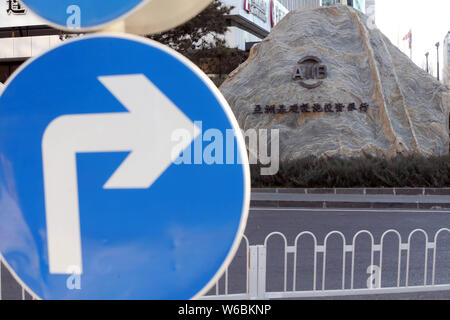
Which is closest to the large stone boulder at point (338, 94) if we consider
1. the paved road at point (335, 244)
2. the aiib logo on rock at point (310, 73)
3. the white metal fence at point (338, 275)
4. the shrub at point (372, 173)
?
the aiib logo on rock at point (310, 73)

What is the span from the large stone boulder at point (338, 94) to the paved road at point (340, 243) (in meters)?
3.88

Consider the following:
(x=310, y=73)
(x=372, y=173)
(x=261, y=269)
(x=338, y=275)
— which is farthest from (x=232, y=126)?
(x=310, y=73)

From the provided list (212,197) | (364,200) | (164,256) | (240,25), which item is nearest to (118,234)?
(164,256)

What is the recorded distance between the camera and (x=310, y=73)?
14.5 meters

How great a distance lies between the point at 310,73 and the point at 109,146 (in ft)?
45.6

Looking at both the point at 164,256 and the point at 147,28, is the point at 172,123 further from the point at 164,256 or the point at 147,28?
the point at 147,28

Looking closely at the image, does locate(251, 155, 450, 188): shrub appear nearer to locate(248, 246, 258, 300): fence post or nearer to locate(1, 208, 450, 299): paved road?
locate(1, 208, 450, 299): paved road

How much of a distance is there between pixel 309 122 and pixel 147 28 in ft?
43.1

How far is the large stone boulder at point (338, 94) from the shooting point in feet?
45.8

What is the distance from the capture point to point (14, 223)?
1140 mm

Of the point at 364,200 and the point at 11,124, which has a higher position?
the point at 11,124

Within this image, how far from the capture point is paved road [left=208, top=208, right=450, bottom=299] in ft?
18.0

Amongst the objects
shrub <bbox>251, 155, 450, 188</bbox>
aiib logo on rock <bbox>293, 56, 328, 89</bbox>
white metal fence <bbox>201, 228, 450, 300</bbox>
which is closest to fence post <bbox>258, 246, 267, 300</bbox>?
white metal fence <bbox>201, 228, 450, 300</bbox>

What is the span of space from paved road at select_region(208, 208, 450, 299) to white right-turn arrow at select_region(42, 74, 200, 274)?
165 inches
